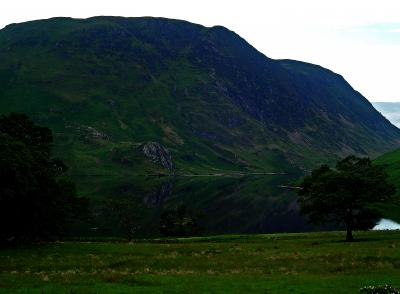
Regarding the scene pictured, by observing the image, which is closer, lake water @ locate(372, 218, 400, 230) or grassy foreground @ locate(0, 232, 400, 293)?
grassy foreground @ locate(0, 232, 400, 293)

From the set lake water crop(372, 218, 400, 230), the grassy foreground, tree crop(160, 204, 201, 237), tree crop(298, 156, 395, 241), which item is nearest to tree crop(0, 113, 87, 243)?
the grassy foreground

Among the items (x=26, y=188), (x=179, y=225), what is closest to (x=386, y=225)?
(x=179, y=225)

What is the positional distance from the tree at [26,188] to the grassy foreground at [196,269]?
562cm

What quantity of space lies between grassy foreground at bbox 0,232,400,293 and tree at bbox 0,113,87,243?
5.62 metres

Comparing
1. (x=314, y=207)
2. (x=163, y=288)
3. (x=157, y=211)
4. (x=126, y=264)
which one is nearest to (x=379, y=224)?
(x=314, y=207)

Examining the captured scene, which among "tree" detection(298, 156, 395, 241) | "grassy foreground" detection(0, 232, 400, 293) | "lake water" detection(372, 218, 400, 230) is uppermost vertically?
"tree" detection(298, 156, 395, 241)

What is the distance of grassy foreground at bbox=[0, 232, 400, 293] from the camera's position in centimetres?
3466

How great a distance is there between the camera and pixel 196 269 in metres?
46.2

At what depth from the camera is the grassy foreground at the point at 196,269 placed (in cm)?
3466

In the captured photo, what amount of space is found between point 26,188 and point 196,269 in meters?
26.9

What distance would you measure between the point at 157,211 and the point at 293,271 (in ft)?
453

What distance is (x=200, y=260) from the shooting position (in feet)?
175

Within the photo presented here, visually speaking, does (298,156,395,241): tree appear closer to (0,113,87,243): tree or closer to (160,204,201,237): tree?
(160,204,201,237): tree

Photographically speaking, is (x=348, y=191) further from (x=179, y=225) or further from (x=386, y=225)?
(x=386, y=225)
